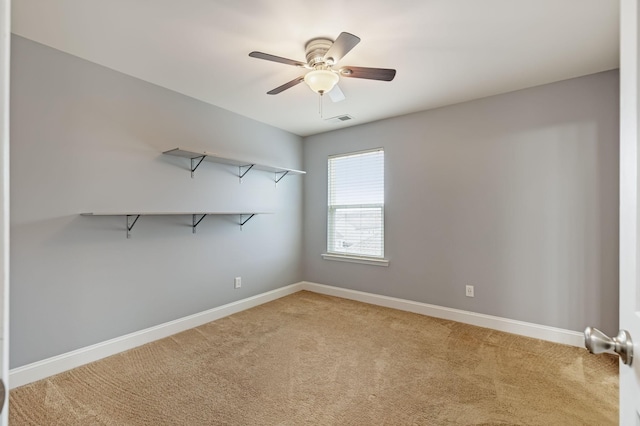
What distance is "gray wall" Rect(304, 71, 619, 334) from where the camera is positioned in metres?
2.54

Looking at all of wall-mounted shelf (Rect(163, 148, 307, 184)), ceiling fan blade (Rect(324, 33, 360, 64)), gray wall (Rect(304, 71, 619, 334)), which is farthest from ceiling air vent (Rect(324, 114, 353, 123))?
ceiling fan blade (Rect(324, 33, 360, 64))

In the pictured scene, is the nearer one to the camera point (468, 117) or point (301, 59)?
point (301, 59)

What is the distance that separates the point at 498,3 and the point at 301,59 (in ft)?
4.49

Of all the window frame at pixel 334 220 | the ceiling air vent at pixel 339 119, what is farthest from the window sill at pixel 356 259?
the ceiling air vent at pixel 339 119

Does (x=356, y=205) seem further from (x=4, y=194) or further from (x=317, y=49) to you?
(x=4, y=194)

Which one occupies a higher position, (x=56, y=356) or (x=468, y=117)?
(x=468, y=117)

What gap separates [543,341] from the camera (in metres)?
2.71

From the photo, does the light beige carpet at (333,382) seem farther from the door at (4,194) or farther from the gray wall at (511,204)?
the door at (4,194)

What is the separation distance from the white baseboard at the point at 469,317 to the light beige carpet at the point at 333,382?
4.2 inches

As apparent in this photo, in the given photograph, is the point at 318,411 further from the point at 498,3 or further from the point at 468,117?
the point at 468,117

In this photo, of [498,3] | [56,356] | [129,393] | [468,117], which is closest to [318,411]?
[129,393]

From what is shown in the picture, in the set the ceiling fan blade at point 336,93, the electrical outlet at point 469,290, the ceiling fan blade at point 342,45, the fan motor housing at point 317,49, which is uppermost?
the fan motor housing at point 317,49

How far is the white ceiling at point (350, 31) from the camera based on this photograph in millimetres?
1794

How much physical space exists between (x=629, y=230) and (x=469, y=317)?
2834mm
